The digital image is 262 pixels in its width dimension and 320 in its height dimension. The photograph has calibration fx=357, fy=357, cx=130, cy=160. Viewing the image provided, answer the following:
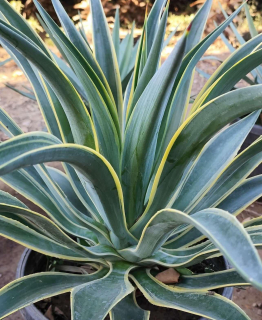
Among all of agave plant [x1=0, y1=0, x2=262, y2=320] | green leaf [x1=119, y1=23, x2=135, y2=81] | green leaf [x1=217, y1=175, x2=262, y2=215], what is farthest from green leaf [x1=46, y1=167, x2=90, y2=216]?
green leaf [x1=119, y1=23, x2=135, y2=81]

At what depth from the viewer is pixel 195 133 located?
22.1 inches

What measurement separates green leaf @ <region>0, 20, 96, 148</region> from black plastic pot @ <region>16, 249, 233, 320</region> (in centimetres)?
35

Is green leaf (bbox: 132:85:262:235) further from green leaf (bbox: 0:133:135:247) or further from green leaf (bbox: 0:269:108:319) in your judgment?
green leaf (bbox: 0:269:108:319)

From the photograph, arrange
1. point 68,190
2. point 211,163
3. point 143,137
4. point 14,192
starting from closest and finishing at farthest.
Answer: point 143,137 → point 211,163 → point 68,190 → point 14,192

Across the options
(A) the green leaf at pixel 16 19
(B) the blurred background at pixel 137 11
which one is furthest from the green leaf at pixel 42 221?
(B) the blurred background at pixel 137 11

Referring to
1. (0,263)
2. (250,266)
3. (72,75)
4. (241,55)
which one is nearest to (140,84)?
(241,55)

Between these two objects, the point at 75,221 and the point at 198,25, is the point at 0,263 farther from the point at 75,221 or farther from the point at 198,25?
the point at 198,25

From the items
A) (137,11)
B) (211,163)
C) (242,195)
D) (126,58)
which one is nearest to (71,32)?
(211,163)

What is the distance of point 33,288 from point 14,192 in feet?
3.19

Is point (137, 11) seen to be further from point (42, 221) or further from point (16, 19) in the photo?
point (42, 221)

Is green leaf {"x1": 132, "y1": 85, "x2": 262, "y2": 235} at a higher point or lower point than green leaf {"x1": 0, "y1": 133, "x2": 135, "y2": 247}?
higher

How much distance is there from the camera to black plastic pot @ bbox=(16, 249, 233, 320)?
71 cm

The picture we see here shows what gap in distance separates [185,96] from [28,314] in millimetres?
549

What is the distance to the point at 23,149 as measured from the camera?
1.61 feet
